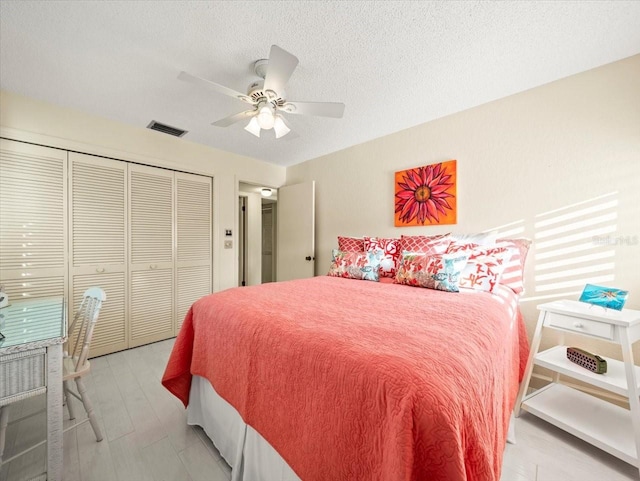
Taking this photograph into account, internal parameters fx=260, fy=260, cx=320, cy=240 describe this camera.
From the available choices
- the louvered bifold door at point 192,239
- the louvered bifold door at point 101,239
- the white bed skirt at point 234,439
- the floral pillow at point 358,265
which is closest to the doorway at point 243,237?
the louvered bifold door at point 192,239

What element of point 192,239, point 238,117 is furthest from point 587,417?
point 192,239

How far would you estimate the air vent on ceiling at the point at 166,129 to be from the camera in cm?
268

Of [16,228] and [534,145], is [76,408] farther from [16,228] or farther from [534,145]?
[534,145]

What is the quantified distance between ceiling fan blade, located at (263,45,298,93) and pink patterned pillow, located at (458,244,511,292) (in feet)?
5.66

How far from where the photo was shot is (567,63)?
1.74m

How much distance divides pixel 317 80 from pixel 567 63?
1.68 metres

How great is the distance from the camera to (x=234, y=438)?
1.29 metres

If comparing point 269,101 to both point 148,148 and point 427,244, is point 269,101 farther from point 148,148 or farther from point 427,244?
point 148,148

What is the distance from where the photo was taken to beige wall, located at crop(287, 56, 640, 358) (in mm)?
1688

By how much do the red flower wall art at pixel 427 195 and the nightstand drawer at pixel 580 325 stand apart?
1075mm

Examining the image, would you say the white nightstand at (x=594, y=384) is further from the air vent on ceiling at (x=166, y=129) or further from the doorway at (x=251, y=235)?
the doorway at (x=251, y=235)

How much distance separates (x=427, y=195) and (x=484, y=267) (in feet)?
3.19

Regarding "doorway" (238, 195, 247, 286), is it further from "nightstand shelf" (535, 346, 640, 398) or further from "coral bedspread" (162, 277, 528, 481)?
"nightstand shelf" (535, 346, 640, 398)

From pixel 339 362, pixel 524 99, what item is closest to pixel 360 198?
pixel 524 99
